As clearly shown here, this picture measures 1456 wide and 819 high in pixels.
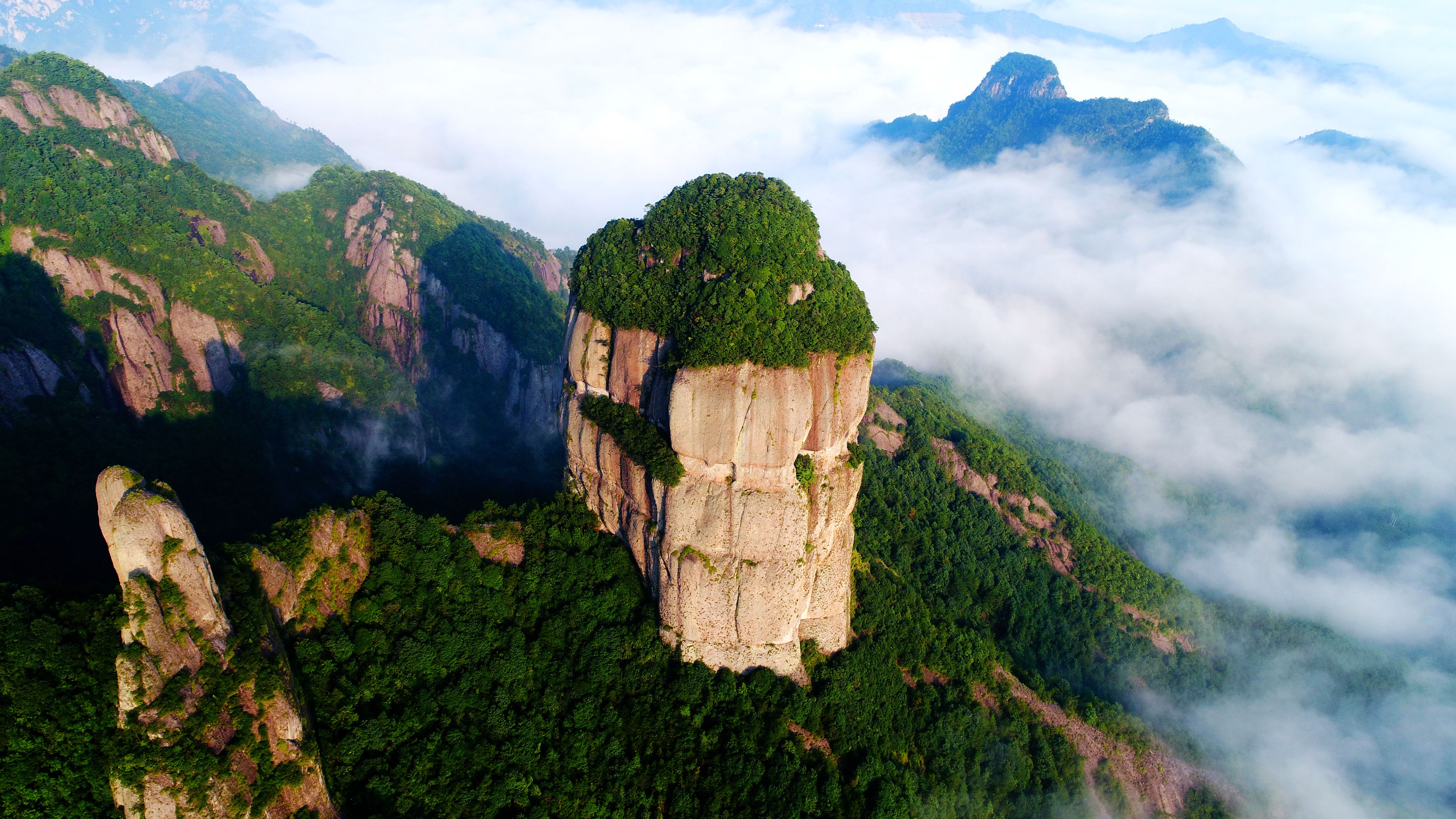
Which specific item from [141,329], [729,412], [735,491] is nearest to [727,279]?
[729,412]

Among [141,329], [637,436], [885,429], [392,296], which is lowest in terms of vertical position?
[885,429]

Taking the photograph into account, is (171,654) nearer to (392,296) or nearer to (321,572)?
(321,572)

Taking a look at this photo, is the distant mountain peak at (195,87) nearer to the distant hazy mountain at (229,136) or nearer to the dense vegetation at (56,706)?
the distant hazy mountain at (229,136)

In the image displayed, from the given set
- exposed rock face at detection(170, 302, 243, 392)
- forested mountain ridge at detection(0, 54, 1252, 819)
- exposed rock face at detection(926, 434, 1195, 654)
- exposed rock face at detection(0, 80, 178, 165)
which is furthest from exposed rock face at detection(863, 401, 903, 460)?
exposed rock face at detection(0, 80, 178, 165)

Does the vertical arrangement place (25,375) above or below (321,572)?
above

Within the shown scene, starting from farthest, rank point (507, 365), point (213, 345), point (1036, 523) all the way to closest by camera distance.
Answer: point (507, 365), point (1036, 523), point (213, 345)

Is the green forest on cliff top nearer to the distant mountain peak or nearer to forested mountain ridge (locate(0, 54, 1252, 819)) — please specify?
forested mountain ridge (locate(0, 54, 1252, 819))

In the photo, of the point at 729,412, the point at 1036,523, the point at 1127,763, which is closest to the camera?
the point at 729,412

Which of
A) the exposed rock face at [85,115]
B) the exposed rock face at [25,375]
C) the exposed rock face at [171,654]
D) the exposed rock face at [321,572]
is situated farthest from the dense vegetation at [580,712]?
the exposed rock face at [85,115]

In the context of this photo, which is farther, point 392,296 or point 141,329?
point 392,296
